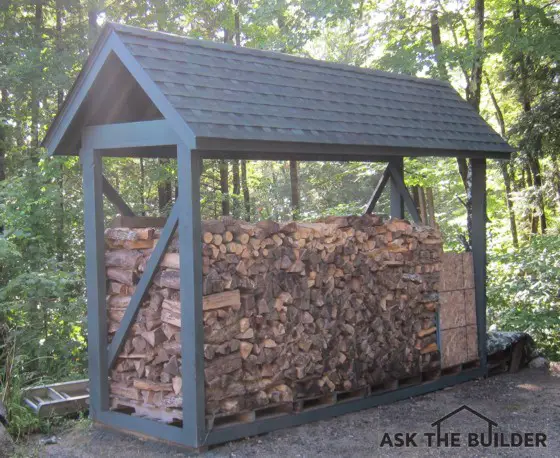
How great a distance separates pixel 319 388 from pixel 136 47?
347cm

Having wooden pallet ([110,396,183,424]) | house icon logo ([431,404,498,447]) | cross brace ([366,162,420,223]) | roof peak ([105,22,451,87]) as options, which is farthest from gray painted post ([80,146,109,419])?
cross brace ([366,162,420,223])

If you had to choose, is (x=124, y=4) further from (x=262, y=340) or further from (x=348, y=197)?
(x=262, y=340)

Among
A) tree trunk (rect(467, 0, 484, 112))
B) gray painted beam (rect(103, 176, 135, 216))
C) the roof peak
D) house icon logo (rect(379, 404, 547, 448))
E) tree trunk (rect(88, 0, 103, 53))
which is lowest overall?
house icon logo (rect(379, 404, 547, 448))

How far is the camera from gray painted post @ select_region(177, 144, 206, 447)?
5031 millimetres

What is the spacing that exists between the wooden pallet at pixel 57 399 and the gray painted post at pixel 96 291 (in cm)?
37

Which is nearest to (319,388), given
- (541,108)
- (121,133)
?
(121,133)

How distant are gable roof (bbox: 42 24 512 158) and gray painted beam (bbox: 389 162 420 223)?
2.17 ft

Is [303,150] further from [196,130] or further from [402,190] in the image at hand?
[402,190]

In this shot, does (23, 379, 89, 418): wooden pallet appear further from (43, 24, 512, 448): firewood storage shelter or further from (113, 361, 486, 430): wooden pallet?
(113, 361, 486, 430): wooden pallet

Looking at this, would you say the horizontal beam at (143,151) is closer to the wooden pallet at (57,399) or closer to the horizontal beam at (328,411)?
the wooden pallet at (57,399)

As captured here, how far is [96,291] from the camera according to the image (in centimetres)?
590

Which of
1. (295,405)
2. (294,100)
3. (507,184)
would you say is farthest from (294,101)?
(507,184)

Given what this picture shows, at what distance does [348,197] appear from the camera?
2162cm

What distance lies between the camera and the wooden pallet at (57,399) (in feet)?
19.8
